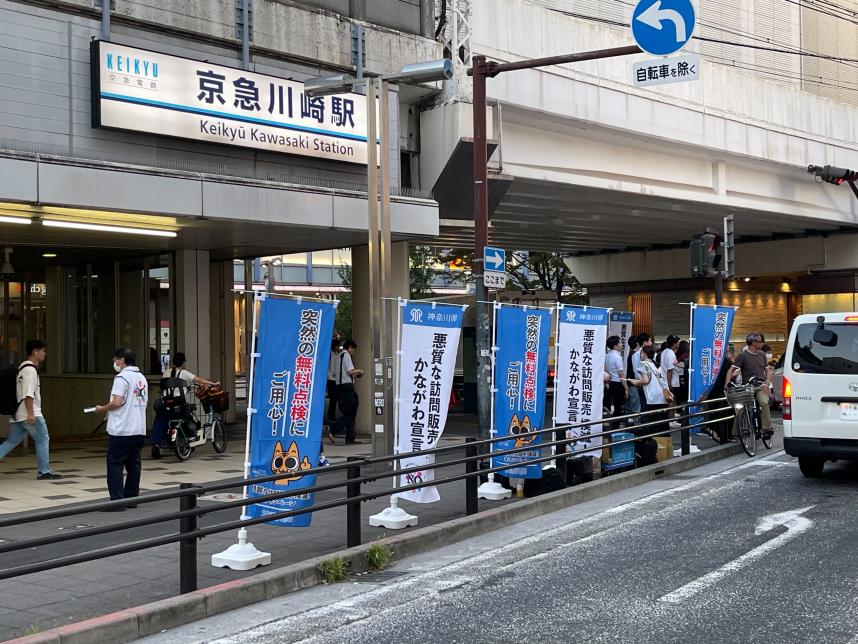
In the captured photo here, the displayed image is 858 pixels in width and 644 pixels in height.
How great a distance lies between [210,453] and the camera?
15.9 metres

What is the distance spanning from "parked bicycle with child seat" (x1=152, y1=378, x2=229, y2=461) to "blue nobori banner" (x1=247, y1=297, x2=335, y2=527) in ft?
24.1

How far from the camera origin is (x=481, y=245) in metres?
11.8

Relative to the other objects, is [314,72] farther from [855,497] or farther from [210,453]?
[855,497]

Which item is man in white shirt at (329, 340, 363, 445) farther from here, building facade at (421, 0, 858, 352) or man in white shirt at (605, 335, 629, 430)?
man in white shirt at (605, 335, 629, 430)

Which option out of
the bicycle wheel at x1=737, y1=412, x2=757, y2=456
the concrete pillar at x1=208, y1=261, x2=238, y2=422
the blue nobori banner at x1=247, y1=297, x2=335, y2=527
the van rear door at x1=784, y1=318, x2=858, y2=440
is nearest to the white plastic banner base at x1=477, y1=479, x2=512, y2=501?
the blue nobori banner at x1=247, y1=297, x2=335, y2=527

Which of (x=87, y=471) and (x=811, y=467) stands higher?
(x=811, y=467)

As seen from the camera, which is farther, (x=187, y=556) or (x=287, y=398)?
(x=287, y=398)

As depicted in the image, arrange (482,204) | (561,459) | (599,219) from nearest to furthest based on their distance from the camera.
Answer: (561,459) < (482,204) < (599,219)

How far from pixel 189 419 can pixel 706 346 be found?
830 centimetres

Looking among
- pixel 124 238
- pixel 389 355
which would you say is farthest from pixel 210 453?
pixel 389 355

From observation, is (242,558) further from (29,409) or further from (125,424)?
(29,409)

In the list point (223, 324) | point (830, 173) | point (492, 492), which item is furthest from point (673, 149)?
point (492, 492)

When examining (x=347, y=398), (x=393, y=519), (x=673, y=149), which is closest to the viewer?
(x=393, y=519)

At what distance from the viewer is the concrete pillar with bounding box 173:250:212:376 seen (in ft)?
57.6
